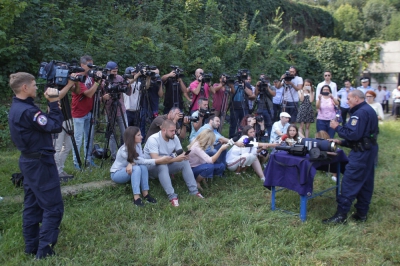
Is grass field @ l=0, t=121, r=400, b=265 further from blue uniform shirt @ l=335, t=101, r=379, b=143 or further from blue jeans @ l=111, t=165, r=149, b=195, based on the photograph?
blue uniform shirt @ l=335, t=101, r=379, b=143

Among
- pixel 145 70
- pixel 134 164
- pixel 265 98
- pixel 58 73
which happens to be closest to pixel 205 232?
pixel 134 164

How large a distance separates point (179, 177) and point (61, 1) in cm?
694

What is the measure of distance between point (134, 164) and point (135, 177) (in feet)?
0.66

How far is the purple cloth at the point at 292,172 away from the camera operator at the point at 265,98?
278 centimetres

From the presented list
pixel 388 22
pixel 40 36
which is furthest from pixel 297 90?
pixel 388 22

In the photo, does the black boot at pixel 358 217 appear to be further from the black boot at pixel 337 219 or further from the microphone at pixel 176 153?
the microphone at pixel 176 153

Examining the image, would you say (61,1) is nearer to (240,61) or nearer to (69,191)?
(240,61)

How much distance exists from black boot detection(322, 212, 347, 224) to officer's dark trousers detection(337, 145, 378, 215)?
2.0 inches

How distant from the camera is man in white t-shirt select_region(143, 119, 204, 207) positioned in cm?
497

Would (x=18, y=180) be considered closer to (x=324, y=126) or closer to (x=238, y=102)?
(x=238, y=102)

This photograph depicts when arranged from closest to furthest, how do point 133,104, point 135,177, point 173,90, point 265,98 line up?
point 135,177 → point 133,104 → point 173,90 → point 265,98

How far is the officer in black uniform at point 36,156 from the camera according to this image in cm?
321

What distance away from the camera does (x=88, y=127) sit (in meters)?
5.88

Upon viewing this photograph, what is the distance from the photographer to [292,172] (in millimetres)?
4547
